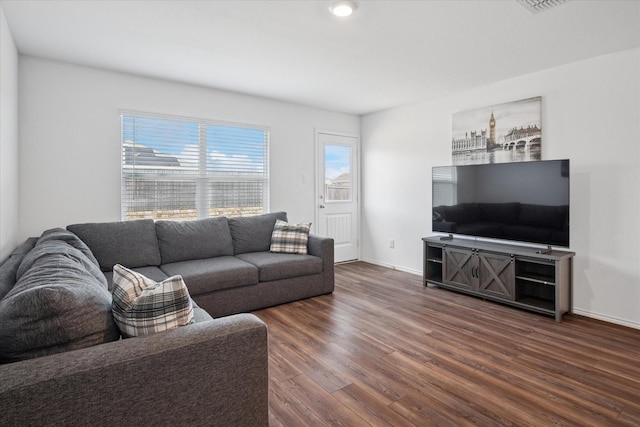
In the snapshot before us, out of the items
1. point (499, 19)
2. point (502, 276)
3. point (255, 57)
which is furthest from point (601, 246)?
point (255, 57)

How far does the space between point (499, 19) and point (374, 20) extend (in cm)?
90

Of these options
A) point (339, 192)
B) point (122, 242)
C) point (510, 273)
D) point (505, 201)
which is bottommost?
point (510, 273)

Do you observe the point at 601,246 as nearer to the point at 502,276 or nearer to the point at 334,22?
the point at 502,276

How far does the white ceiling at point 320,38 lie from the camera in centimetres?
238

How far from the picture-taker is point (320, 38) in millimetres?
2812

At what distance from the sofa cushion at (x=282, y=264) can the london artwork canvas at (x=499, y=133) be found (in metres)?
2.24

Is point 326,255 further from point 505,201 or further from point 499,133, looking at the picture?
point 499,133

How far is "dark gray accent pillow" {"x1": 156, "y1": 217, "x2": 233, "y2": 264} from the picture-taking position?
11.6 ft

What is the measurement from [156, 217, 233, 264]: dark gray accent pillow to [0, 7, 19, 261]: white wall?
1.14m

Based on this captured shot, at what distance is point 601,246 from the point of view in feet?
10.6

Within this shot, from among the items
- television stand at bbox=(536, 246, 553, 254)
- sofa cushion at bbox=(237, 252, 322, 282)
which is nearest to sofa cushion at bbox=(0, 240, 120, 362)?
sofa cushion at bbox=(237, 252, 322, 282)

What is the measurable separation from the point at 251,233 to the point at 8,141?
2.27 metres

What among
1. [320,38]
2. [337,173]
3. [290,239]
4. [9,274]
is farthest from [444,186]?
[9,274]

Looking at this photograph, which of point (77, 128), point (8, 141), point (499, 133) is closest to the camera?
point (8, 141)
